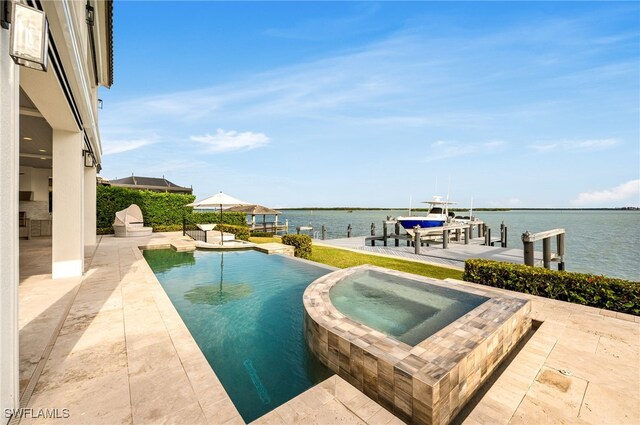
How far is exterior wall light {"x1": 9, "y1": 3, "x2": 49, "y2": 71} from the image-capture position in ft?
6.30

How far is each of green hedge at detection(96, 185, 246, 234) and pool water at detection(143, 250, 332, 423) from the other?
442 inches

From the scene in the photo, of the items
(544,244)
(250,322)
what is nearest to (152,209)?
(250,322)

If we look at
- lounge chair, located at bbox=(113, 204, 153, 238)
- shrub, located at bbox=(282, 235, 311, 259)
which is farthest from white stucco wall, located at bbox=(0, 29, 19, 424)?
lounge chair, located at bbox=(113, 204, 153, 238)

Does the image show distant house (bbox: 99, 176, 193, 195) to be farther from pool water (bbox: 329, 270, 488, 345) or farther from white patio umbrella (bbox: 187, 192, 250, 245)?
pool water (bbox: 329, 270, 488, 345)

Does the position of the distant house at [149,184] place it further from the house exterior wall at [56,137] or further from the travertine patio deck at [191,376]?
the travertine patio deck at [191,376]

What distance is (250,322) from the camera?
16.4 feet

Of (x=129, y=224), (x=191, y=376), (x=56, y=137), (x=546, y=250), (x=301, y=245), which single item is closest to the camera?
(x=191, y=376)

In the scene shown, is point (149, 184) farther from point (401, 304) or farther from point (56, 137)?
point (401, 304)

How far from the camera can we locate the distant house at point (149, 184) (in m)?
33.8

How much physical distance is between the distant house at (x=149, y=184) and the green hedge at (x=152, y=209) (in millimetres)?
15328

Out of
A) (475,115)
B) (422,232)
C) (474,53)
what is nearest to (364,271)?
(422,232)

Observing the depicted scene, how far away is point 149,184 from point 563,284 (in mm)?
41763

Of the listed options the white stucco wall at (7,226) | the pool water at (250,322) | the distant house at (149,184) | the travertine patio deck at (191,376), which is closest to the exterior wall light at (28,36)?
the white stucco wall at (7,226)

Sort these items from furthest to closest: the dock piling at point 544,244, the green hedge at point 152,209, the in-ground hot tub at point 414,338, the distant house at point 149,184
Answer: the distant house at point 149,184 → the green hedge at point 152,209 → the dock piling at point 544,244 → the in-ground hot tub at point 414,338
